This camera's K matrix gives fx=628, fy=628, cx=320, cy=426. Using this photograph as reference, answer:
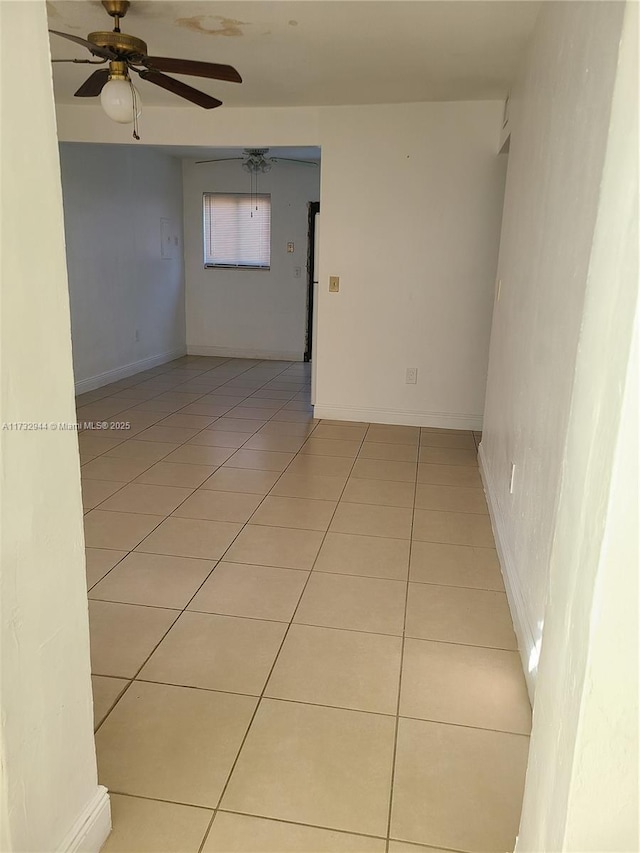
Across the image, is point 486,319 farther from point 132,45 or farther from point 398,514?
point 132,45

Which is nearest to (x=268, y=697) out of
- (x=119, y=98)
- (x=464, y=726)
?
(x=464, y=726)

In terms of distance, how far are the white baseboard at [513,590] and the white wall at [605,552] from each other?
929mm

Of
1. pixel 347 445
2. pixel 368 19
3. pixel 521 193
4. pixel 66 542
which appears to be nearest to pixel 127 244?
pixel 347 445

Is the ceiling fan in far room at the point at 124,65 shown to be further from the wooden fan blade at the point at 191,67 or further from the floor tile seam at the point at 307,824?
the floor tile seam at the point at 307,824

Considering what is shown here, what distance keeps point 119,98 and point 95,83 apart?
1.66ft

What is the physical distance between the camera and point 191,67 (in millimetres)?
2824

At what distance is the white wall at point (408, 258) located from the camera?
451 cm

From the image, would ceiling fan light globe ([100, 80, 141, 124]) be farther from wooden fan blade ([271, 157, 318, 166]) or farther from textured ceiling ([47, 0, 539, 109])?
wooden fan blade ([271, 157, 318, 166])

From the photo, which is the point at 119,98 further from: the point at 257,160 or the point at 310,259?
the point at 310,259

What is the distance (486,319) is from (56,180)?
4.05 meters

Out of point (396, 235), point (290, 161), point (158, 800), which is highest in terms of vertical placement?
point (290, 161)

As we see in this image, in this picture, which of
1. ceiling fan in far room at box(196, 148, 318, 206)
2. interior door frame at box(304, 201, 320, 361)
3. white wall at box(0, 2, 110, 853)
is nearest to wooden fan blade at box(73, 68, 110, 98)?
white wall at box(0, 2, 110, 853)

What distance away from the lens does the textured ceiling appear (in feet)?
9.13

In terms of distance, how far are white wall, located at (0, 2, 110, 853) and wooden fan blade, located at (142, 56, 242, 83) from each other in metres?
2.04
